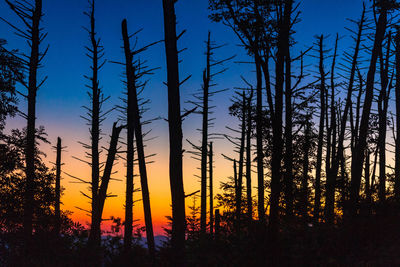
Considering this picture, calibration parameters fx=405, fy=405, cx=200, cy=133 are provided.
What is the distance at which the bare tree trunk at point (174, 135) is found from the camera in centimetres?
1039

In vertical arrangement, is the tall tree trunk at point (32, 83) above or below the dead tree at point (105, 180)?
above

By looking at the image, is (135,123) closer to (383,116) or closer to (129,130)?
(129,130)

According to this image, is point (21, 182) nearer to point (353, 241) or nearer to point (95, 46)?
point (95, 46)

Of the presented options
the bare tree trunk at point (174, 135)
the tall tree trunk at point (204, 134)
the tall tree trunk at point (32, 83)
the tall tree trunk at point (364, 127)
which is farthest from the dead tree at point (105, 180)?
the tall tree trunk at point (204, 134)

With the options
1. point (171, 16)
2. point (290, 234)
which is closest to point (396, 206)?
point (290, 234)

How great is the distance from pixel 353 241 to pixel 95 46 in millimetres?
16851

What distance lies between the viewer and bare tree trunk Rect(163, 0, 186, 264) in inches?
409

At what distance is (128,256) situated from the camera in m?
14.2

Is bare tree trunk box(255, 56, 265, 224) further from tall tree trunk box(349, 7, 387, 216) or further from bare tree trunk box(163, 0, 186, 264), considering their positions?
bare tree trunk box(163, 0, 186, 264)

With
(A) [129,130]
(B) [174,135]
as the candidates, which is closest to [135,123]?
(A) [129,130]

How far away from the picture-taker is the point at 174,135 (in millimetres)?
10492

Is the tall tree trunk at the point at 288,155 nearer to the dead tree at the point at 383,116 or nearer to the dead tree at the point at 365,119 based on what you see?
the dead tree at the point at 365,119

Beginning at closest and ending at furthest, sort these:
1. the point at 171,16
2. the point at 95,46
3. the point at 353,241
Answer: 1. the point at 353,241
2. the point at 171,16
3. the point at 95,46

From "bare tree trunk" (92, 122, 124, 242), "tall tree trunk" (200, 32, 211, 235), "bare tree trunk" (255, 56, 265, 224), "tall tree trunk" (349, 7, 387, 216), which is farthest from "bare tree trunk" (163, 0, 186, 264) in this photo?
"tall tree trunk" (200, 32, 211, 235)
